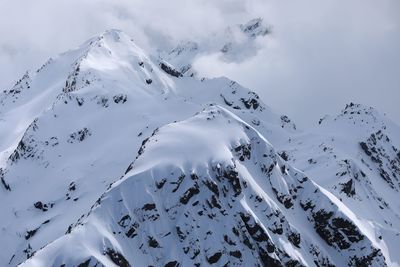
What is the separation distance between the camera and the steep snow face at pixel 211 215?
124 m

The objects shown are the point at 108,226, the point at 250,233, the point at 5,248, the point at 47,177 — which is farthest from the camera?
the point at 47,177

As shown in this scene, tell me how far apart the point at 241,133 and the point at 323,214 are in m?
24.5

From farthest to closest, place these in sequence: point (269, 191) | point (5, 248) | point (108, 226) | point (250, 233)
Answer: point (5, 248), point (269, 191), point (250, 233), point (108, 226)

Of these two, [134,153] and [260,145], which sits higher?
[134,153]

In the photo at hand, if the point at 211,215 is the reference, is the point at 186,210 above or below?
above

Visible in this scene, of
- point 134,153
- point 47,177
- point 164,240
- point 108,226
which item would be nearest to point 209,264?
point 164,240

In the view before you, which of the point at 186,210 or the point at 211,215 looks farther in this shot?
the point at 211,215

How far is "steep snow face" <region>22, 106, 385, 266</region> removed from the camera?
405 ft

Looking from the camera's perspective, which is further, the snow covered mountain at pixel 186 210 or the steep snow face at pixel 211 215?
the snow covered mountain at pixel 186 210

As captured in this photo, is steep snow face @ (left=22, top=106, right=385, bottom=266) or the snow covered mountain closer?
steep snow face @ (left=22, top=106, right=385, bottom=266)

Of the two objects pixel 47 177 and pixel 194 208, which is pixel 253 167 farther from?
pixel 47 177

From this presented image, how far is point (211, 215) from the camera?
5187 inches

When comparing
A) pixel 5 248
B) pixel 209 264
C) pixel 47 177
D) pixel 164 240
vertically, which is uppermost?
pixel 47 177

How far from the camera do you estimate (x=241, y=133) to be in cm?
15262
